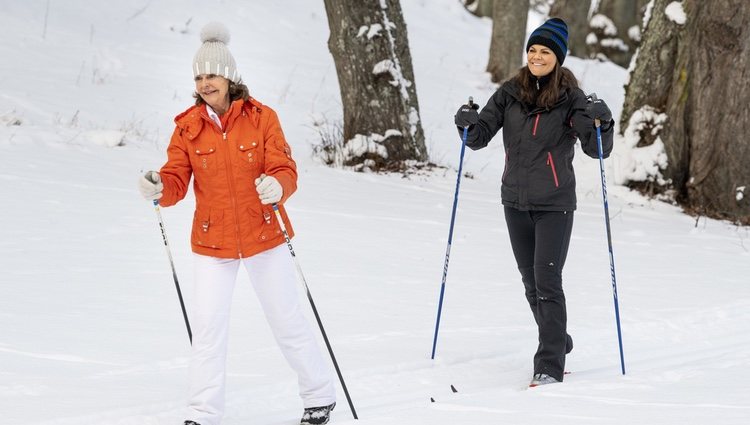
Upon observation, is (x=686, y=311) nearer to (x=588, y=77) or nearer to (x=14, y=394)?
(x=14, y=394)

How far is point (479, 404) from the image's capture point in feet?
13.6

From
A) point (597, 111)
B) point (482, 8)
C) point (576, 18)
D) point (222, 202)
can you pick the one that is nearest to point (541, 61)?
point (597, 111)

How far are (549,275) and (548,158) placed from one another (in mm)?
567

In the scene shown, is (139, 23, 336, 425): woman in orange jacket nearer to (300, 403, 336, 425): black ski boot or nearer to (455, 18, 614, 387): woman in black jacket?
(300, 403, 336, 425): black ski boot

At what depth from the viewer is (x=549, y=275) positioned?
465 cm

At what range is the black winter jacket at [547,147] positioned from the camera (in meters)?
4.61

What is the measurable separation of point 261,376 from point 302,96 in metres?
8.58

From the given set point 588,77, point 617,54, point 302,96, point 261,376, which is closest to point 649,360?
Result: point 261,376

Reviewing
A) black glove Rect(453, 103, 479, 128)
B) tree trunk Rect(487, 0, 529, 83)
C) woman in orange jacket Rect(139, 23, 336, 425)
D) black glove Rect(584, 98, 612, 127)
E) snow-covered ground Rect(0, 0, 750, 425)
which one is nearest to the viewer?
woman in orange jacket Rect(139, 23, 336, 425)

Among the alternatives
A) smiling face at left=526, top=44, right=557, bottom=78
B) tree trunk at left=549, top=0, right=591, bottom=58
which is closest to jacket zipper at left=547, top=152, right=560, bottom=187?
smiling face at left=526, top=44, right=557, bottom=78

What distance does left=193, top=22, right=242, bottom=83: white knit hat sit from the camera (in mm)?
3902

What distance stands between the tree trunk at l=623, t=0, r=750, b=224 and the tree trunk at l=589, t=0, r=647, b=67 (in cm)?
959

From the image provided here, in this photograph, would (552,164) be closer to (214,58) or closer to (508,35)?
(214,58)

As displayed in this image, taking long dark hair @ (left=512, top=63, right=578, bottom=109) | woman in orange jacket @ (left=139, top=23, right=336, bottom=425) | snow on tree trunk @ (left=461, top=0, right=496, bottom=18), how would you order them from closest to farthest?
1. woman in orange jacket @ (left=139, top=23, right=336, bottom=425)
2. long dark hair @ (left=512, top=63, right=578, bottom=109)
3. snow on tree trunk @ (left=461, top=0, right=496, bottom=18)
